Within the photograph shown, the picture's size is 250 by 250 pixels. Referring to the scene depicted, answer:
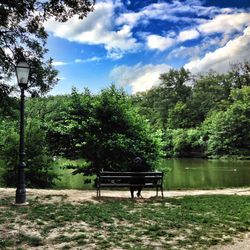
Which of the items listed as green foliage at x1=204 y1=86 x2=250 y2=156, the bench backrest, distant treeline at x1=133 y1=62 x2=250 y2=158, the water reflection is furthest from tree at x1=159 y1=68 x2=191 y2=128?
the bench backrest

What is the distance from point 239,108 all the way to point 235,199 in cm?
5148

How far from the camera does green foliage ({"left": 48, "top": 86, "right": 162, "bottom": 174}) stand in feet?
66.2

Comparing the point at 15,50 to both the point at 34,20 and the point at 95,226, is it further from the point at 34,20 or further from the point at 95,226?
the point at 95,226

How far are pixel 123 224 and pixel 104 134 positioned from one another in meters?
11.4

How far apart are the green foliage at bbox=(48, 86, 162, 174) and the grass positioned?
24.3 feet

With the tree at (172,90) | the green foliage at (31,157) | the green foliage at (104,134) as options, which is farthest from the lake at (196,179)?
the tree at (172,90)

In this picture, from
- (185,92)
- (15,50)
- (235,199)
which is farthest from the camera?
(185,92)

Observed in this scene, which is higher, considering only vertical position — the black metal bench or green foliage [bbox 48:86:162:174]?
green foliage [bbox 48:86:162:174]

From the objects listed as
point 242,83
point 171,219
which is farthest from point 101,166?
point 242,83

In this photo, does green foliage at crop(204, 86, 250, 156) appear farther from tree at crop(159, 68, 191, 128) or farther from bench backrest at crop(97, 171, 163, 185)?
bench backrest at crop(97, 171, 163, 185)

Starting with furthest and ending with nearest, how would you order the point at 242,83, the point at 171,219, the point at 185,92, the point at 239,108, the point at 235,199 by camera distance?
1. the point at 185,92
2. the point at 242,83
3. the point at 239,108
4. the point at 235,199
5. the point at 171,219

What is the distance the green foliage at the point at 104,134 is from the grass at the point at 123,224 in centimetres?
741

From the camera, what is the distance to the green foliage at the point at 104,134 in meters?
20.2

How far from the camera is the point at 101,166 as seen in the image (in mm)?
20562
